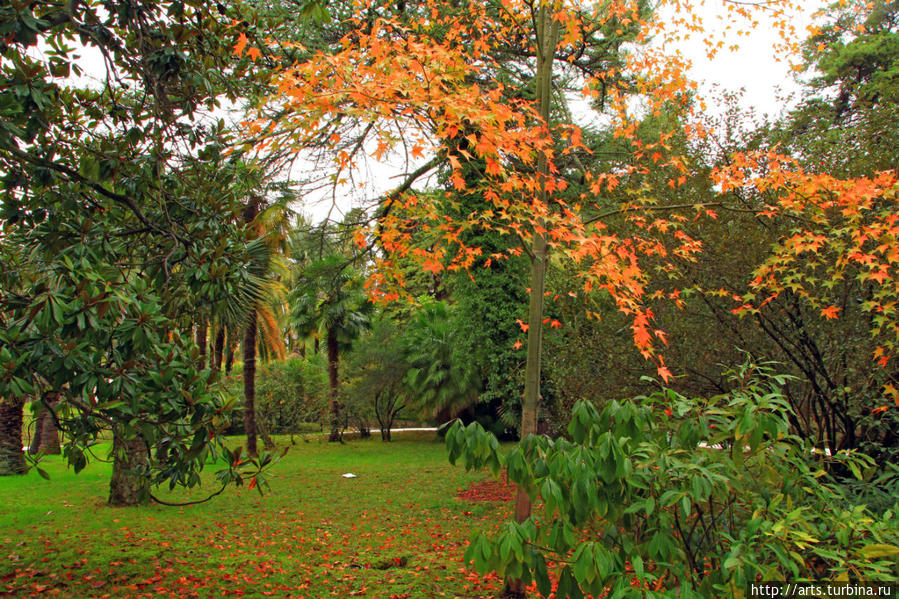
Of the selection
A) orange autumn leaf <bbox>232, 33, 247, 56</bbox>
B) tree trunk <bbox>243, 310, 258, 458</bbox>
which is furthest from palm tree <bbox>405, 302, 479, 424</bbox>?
orange autumn leaf <bbox>232, 33, 247, 56</bbox>

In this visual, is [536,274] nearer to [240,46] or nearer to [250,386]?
[240,46]

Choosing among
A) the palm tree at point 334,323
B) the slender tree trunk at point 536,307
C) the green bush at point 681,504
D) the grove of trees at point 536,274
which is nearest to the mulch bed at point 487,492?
the grove of trees at point 536,274

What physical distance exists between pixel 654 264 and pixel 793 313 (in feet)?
4.54

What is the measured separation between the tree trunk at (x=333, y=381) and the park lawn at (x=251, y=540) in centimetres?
771

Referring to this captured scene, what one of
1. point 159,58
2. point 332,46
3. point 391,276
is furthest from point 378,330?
point 159,58

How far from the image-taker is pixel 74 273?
2.70 metres

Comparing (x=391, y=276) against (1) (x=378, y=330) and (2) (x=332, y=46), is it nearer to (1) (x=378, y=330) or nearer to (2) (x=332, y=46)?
(2) (x=332, y=46)

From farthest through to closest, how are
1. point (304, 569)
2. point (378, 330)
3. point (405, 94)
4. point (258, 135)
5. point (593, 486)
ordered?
point (378, 330)
point (304, 569)
point (258, 135)
point (405, 94)
point (593, 486)

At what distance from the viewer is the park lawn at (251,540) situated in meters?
5.22

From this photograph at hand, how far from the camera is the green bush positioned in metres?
2.28

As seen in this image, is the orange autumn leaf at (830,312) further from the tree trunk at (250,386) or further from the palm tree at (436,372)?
the palm tree at (436,372)

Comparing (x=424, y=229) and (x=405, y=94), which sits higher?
(x=405, y=94)

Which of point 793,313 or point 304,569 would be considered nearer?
point 793,313

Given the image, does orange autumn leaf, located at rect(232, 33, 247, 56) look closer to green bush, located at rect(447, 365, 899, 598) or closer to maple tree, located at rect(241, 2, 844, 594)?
maple tree, located at rect(241, 2, 844, 594)
